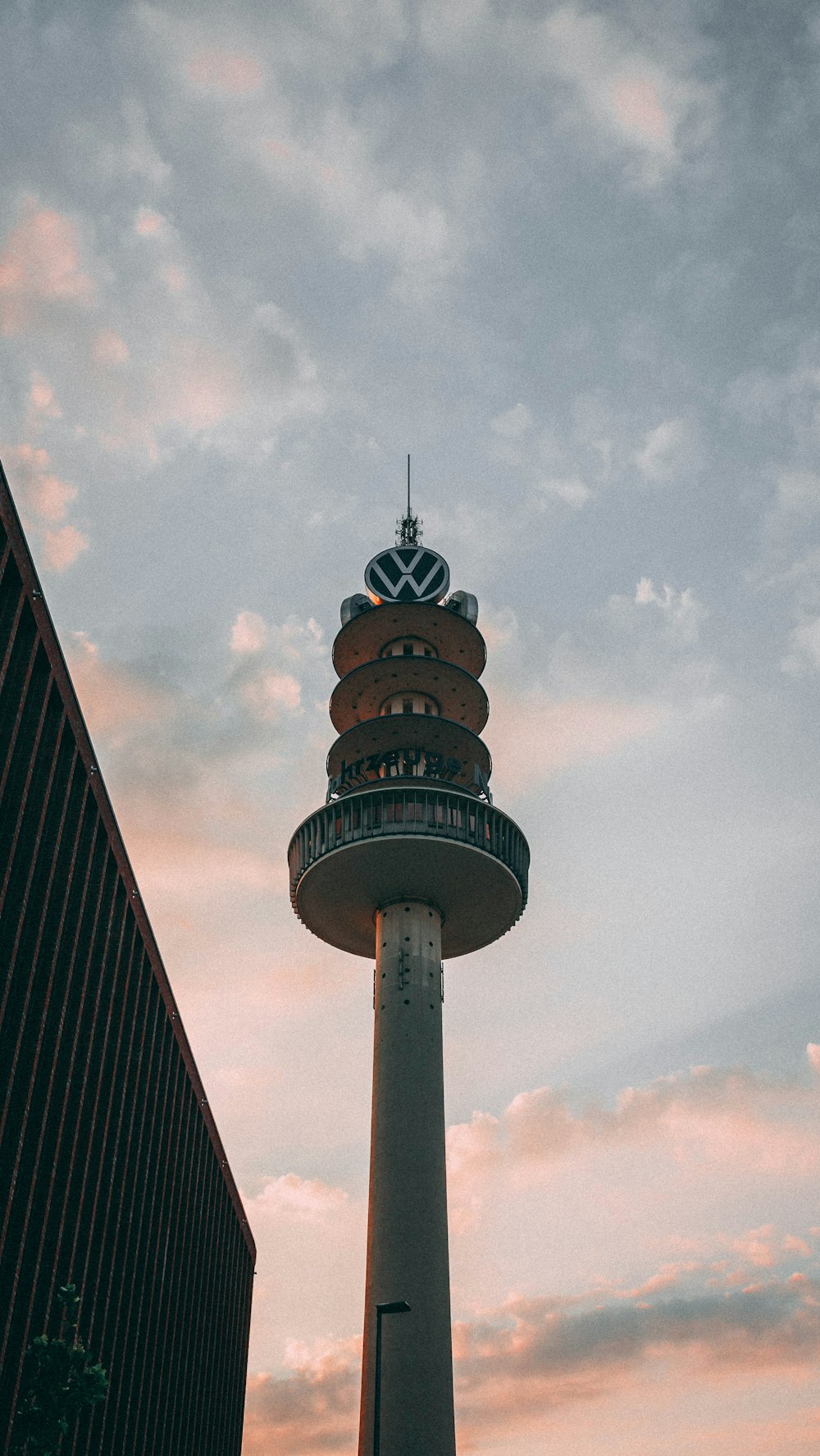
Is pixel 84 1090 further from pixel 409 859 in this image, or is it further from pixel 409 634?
pixel 409 634

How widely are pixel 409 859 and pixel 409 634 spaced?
724 inches

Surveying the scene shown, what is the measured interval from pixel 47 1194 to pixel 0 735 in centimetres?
1477

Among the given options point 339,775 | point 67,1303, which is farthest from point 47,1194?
point 339,775

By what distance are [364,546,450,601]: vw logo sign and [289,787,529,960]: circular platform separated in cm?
1678

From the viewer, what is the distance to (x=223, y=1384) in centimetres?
6862

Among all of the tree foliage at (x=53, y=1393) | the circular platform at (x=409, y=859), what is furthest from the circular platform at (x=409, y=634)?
the tree foliage at (x=53, y=1393)

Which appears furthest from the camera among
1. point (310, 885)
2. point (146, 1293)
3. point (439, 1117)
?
point (310, 885)

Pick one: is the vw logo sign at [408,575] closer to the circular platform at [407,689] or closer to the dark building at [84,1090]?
the circular platform at [407,689]

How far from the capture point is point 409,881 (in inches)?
2544

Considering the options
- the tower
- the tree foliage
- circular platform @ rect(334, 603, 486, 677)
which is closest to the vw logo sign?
the tower

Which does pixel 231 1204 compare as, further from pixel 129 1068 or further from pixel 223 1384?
pixel 129 1068

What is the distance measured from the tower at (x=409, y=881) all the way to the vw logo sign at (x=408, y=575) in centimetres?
10

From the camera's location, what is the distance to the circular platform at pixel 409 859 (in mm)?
63281

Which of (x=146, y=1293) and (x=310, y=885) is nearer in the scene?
(x=146, y=1293)
